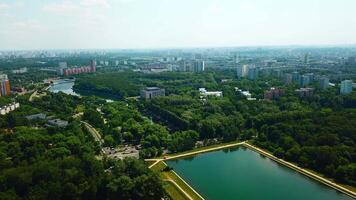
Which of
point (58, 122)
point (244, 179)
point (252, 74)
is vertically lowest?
point (244, 179)

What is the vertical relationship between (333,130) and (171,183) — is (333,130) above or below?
above

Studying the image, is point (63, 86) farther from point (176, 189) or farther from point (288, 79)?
point (176, 189)

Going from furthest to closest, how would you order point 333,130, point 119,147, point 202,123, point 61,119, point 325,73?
point 325,73, point 61,119, point 202,123, point 119,147, point 333,130

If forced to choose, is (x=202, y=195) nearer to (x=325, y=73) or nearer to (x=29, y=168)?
(x=29, y=168)

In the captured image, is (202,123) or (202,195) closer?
(202,195)

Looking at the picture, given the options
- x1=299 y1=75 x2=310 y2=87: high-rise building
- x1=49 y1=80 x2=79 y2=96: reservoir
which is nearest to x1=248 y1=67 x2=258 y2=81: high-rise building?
x1=299 y1=75 x2=310 y2=87: high-rise building

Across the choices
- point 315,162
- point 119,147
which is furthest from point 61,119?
point 315,162

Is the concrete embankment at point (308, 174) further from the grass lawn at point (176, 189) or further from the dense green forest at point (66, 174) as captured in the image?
the dense green forest at point (66, 174)

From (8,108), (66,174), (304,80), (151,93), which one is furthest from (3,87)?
(304,80)

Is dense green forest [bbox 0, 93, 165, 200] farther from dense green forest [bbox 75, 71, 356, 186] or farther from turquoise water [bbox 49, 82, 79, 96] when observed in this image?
turquoise water [bbox 49, 82, 79, 96]
